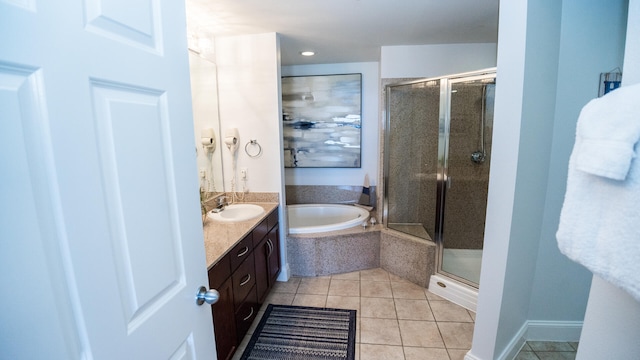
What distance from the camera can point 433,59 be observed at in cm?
289

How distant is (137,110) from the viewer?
658 millimetres

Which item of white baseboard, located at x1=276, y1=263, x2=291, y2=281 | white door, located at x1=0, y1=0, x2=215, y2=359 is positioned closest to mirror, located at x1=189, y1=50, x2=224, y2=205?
white baseboard, located at x1=276, y1=263, x2=291, y2=281

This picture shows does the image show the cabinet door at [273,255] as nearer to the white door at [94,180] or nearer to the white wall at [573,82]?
the white door at [94,180]

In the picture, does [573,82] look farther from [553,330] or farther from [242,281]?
[242,281]

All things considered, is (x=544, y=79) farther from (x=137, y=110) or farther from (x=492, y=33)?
(x=137, y=110)

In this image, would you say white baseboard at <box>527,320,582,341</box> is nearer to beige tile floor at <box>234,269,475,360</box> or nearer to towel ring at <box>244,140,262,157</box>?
beige tile floor at <box>234,269,475,360</box>

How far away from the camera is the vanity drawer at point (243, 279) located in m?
1.76

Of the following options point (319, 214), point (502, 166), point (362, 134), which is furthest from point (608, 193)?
point (319, 214)

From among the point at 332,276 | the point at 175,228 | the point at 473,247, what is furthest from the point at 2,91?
the point at 473,247

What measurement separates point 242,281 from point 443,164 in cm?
205

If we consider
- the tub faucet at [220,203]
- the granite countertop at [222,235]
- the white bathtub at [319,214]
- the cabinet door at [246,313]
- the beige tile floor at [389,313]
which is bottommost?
Result: the beige tile floor at [389,313]

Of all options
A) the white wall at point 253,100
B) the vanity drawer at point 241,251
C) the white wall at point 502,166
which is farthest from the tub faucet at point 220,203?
the white wall at point 502,166

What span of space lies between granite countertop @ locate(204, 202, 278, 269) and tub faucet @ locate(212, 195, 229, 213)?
217 mm

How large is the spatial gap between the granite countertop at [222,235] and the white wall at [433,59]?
2.01 metres
